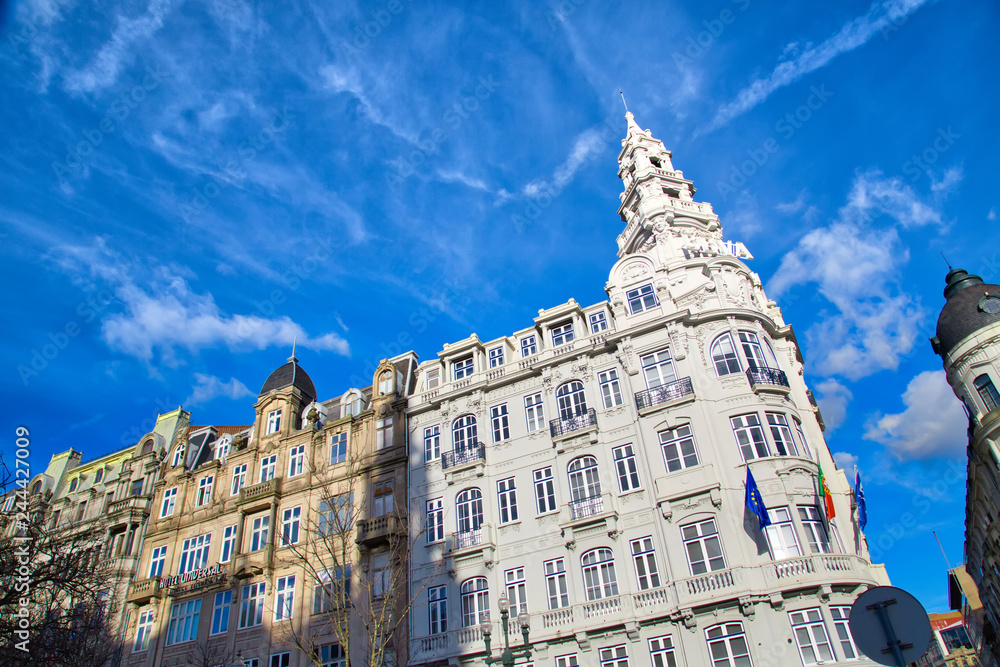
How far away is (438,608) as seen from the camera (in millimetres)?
31844

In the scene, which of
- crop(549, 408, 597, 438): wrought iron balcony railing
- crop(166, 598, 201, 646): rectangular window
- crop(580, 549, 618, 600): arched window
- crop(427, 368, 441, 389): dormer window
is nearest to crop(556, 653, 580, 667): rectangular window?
crop(580, 549, 618, 600): arched window

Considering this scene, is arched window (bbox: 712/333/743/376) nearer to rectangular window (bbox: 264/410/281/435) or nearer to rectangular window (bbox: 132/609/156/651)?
rectangular window (bbox: 264/410/281/435)

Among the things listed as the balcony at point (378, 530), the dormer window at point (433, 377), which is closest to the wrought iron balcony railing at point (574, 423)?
the dormer window at point (433, 377)

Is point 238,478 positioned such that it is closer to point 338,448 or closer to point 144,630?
point 338,448

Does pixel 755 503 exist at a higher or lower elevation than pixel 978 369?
lower

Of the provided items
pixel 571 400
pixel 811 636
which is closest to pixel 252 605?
pixel 571 400

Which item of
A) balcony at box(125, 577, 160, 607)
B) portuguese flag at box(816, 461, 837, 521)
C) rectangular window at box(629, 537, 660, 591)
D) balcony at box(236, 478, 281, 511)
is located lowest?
rectangular window at box(629, 537, 660, 591)

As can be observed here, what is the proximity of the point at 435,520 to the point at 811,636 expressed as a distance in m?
18.0

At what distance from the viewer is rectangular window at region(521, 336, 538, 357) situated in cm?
3831

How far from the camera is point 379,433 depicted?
130 ft

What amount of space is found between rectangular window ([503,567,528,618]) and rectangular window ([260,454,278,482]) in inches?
707

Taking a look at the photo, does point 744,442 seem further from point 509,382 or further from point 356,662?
point 356,662

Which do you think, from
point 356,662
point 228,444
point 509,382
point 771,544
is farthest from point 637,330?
point 228,444

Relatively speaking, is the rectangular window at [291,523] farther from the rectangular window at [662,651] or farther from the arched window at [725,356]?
the arched window at [725,356]
